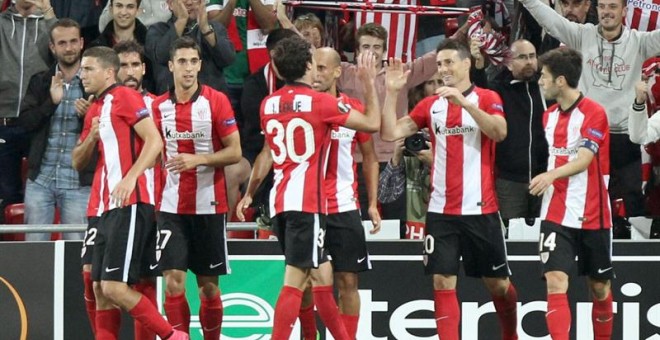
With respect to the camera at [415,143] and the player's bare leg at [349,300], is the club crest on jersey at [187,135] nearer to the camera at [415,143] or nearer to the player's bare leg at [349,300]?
the player's bare leg at [349,300]

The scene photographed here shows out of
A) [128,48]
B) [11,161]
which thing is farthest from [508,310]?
[11,161]

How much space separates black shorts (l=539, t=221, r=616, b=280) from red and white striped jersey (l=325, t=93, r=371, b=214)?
4.37 feet

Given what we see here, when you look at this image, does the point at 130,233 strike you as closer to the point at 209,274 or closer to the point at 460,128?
the point at 209,274

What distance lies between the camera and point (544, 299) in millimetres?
10898

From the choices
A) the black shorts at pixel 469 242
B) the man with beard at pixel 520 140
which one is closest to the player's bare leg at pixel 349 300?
the black shorts at pixel 469 242

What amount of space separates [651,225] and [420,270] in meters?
1.82

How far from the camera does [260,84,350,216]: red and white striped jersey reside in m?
9.25

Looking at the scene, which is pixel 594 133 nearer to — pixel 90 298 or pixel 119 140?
pixel 119 140

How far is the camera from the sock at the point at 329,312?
9.52 m

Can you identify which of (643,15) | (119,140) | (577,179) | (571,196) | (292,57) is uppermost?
(643,15)

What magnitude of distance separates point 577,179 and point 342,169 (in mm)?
1598

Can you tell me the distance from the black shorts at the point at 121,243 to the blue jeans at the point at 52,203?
6.36ft

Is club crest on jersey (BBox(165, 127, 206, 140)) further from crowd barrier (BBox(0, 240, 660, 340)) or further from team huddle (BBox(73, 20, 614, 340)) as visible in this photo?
crowd barrier (BBox(0, 240, 660, 340))

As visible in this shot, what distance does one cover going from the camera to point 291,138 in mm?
9289
